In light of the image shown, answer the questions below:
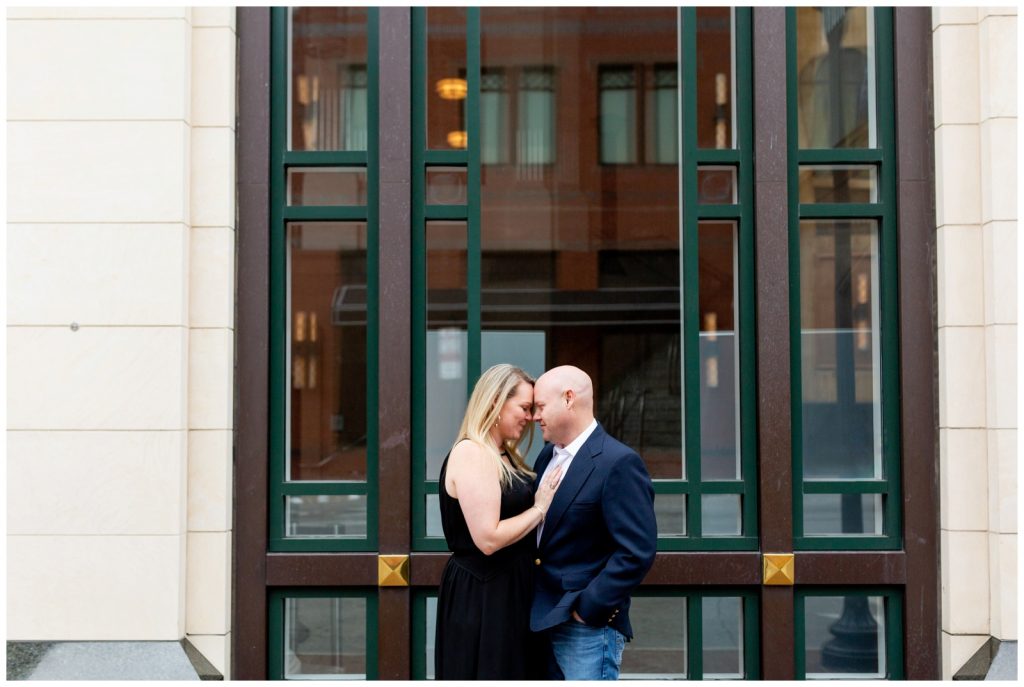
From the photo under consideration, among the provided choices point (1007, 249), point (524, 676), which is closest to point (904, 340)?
point (1007, 249)

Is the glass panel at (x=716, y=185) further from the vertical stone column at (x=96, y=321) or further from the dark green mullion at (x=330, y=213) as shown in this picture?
the vertical stone column at (x=96, y=321)

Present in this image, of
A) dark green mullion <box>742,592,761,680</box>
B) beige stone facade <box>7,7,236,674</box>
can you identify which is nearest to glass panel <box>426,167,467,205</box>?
beige stone facade <box>7,7,236,674</box>

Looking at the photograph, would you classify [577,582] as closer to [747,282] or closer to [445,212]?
[747,282]

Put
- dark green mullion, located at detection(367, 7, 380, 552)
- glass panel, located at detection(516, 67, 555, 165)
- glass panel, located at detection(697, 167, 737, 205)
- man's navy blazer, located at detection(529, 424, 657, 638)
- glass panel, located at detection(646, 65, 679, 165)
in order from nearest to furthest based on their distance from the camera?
1. man's navy blazer, located at detection(529, 424, 657, 638)
2. dark green mullion, located at detection(367, 7, 380, 552)
3. glass panel, located at detection(697, 167, 737, 205)
4. glass panel, located at detection(646, 65, 679, 165)
5. glass panel, located at detection(516, 67, 555, 165)

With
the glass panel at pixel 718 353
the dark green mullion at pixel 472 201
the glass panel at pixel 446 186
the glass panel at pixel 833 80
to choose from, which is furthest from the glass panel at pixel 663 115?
the glass panel at pixel 446 186

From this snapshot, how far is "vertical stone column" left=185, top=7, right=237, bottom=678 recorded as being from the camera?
5629mm

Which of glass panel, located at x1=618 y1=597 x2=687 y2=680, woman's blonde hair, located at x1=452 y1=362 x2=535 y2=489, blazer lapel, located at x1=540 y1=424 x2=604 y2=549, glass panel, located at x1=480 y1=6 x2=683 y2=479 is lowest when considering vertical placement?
glass panel, located at x1=618 y1=597 x2=687 y2=680

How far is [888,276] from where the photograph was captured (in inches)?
231

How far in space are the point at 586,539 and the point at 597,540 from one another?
57 millimetres

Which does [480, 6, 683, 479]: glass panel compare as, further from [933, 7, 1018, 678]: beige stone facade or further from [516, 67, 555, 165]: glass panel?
[933, 7, 1018, 678]: beige stone facade

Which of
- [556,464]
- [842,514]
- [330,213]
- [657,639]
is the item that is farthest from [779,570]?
[330,213]

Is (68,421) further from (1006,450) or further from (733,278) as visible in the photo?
(1006,450)

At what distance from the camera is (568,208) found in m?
6.45

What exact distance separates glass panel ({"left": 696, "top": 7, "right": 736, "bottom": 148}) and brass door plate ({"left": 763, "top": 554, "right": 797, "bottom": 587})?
2714mm
